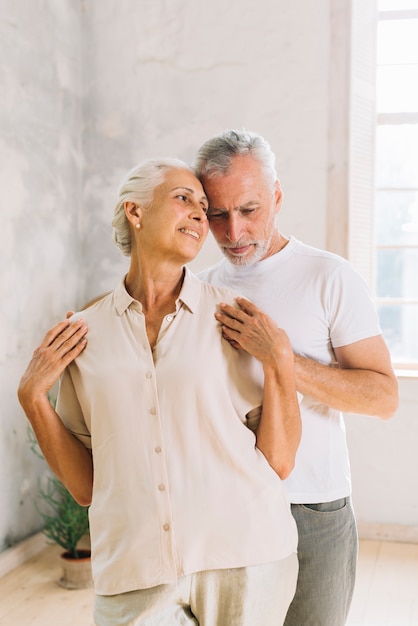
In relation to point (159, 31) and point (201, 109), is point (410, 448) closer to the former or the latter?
point (201, 109)

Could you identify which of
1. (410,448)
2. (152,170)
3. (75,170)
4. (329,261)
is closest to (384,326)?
(410,448)

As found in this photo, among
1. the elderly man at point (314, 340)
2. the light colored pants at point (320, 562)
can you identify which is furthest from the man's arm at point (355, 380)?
the light colored pants at point (320, 562)

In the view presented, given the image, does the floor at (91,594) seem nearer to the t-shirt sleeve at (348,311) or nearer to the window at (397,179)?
the window at (397,179)

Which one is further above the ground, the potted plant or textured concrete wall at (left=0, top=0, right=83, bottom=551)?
textured concrete wall at (left=0, top=0, right=83, bottom=551)

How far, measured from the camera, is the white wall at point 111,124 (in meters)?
4.18

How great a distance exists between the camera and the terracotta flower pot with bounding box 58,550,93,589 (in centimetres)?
384

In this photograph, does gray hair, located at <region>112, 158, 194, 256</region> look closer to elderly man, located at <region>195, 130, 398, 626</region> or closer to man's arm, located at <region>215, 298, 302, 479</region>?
elderly man, located at <region>195, 130, 398, 626</region>

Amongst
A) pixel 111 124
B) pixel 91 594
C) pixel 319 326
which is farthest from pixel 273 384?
pixel 111 124

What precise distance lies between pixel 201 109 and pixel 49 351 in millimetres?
3233

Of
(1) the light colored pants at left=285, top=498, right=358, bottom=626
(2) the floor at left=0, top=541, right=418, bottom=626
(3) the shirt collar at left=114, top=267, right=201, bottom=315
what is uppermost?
(3) the shirt collar at left=114, top=267, right=201, bottom=315

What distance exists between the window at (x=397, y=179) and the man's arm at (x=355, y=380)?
2813 millimetres

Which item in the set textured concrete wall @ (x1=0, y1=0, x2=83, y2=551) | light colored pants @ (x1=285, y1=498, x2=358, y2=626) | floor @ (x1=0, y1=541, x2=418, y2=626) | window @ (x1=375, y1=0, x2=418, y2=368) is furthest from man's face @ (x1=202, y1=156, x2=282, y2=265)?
window @ (x1=375, y1=0, x2=418, y2=368)

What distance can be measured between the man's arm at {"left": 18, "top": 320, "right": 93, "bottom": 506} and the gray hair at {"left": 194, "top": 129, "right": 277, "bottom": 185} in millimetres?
518

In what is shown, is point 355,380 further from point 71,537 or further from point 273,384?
point 71,537
